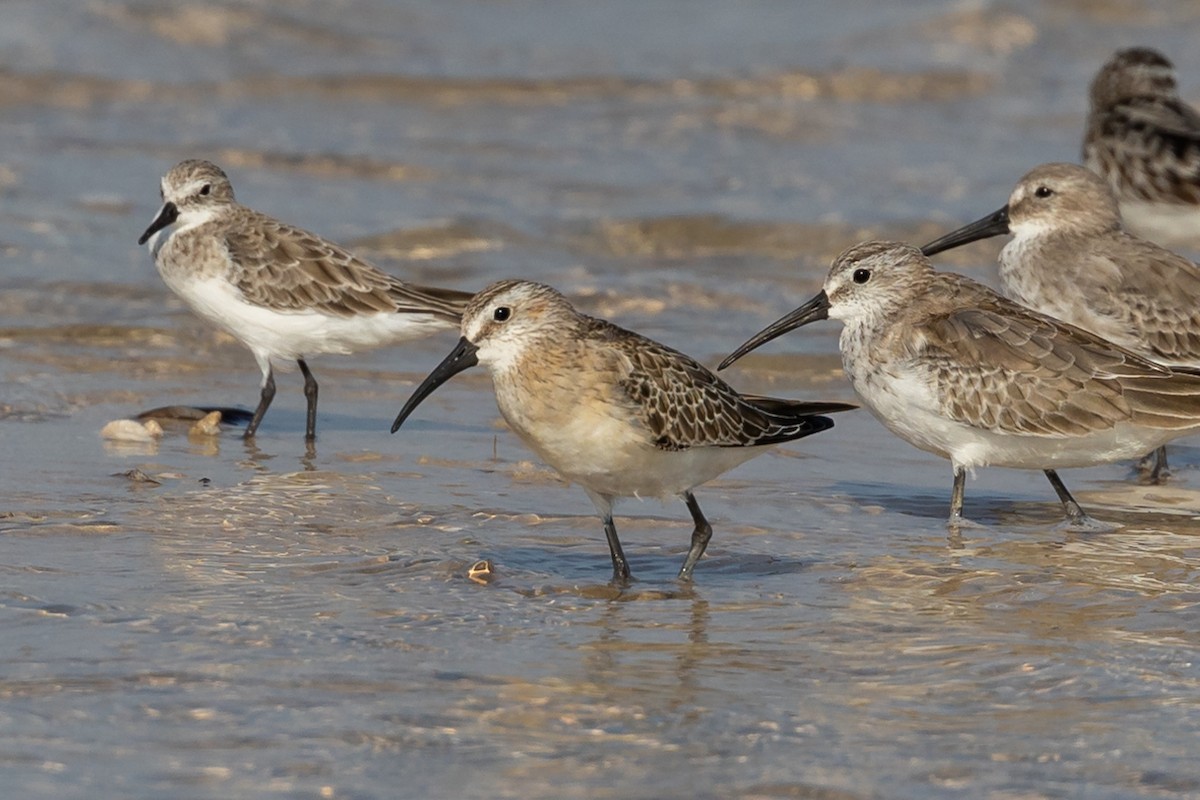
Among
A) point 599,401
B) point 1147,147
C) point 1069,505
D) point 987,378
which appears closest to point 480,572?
point 599,401

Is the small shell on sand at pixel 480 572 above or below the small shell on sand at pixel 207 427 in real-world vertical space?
below

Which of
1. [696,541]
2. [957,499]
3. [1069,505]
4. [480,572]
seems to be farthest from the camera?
[1069,505]

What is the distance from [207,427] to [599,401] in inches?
153

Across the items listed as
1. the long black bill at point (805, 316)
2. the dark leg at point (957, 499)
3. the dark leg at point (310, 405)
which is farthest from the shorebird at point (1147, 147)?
the dark leg at point (310, 405)

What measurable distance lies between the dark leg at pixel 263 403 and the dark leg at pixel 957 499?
410cm

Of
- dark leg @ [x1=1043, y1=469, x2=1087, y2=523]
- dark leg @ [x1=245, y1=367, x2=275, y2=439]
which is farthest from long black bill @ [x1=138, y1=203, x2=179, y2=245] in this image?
dark leg @ [x1=1043, y1=469, x2=1087, y2=523]

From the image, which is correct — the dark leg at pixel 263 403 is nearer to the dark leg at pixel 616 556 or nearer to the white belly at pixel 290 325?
the white belly at pixel 290 325

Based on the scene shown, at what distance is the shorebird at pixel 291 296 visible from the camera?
444 inches

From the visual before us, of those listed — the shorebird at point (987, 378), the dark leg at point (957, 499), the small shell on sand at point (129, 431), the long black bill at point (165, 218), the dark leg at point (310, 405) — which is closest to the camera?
the shorebird at point (987, 378)

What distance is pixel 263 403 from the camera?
1097cm

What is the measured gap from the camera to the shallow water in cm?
595

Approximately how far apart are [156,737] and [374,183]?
40.1 feet

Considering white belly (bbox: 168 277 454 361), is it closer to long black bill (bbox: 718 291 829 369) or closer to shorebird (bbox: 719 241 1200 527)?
long black bill (bbox: 718 291 829 369)

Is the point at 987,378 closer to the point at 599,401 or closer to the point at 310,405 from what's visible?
the point at 599,401
